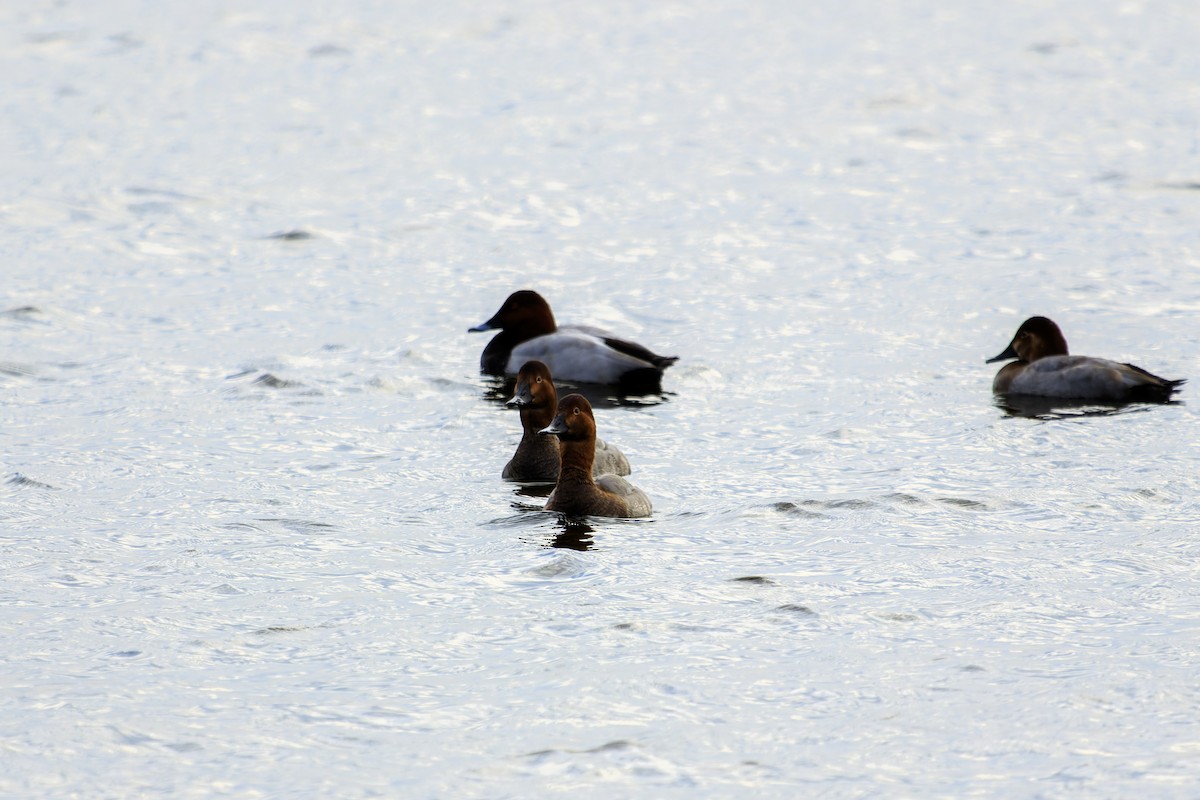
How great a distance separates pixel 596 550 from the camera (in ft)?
31.4

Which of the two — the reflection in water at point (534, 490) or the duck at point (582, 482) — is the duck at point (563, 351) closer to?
the reflection in water at point (534, 490)

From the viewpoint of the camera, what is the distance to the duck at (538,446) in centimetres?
1109

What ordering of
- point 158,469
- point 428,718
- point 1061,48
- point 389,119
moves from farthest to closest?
1. point 1061,48
2. point 389,119
3. point 158,469
4. point 428,718

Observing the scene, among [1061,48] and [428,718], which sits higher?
[1061,48]

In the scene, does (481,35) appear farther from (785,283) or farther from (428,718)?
(428,718)

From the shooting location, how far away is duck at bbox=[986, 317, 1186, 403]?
503 inches

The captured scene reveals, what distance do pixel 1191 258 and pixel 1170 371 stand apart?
12.5 feet

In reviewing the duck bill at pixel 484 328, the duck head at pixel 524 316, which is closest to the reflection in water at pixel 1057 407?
the duck head at pixel 524 316

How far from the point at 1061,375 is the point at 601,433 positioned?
11.7ft

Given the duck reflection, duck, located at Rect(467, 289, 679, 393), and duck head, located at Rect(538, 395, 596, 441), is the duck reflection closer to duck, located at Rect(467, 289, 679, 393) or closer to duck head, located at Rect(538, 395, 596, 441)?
duck head, located at Rect(538, 395, 596, 441)

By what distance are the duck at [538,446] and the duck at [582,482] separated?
0.98 feet

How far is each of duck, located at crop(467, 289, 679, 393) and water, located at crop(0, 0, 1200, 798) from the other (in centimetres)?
27

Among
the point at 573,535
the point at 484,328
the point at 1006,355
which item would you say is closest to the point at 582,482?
the point at 573,535

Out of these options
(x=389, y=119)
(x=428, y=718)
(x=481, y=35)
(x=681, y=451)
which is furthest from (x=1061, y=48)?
(x=428, y=718)
